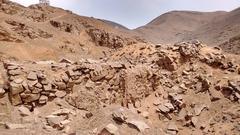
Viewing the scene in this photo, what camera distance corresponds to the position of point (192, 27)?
77438 mm

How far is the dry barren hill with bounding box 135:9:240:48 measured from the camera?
55281mm

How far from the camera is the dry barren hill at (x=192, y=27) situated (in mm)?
55281

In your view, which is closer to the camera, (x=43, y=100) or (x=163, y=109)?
(x=43, y=100)

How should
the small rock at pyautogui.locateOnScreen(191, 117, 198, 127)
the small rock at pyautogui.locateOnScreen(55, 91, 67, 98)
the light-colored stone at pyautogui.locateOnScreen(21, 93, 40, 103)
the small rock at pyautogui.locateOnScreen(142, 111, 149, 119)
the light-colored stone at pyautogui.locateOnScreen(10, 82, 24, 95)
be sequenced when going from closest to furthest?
1. the light-colored stone at pyautogui.locateOnScreen(10, 82, 24, 95)
2. the light-colored stone at pyautogui.locateOnScreen(21, 93, 40, 103)
3. the small rock at pyautogui.locateOnScreen(55, 91, 67, 98)
4. the small rock at pyautogui.locateOnScreen(142, 111, 149, 119)
5. the small rock at pyautogui.locateOnScreen(191, 117, 198, 127)

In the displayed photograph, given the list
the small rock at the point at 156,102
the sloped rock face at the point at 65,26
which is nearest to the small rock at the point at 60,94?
the small rock at the point at 156,102

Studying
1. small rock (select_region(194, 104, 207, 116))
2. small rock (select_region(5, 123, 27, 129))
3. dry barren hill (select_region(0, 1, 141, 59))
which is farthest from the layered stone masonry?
dry barren hill (select_region(0, 1, 141, 59))

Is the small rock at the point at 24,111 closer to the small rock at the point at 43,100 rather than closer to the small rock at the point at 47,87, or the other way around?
the small rock at the point at 43,100

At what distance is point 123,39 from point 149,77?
19368mm

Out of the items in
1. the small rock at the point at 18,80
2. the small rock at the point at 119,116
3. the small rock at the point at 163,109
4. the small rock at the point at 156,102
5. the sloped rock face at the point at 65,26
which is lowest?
the small rock at the point at 163,109

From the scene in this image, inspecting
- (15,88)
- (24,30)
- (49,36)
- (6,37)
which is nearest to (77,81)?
(15,88)

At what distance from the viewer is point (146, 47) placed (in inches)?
500

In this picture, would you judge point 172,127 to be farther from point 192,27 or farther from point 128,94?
point 192,27

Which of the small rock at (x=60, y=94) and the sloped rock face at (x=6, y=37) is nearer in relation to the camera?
the small rock at (x=60, y=94)

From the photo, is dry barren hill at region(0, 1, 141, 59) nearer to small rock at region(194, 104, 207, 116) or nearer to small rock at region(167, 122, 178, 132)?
small rock at region(167, 122, 178, 132)
